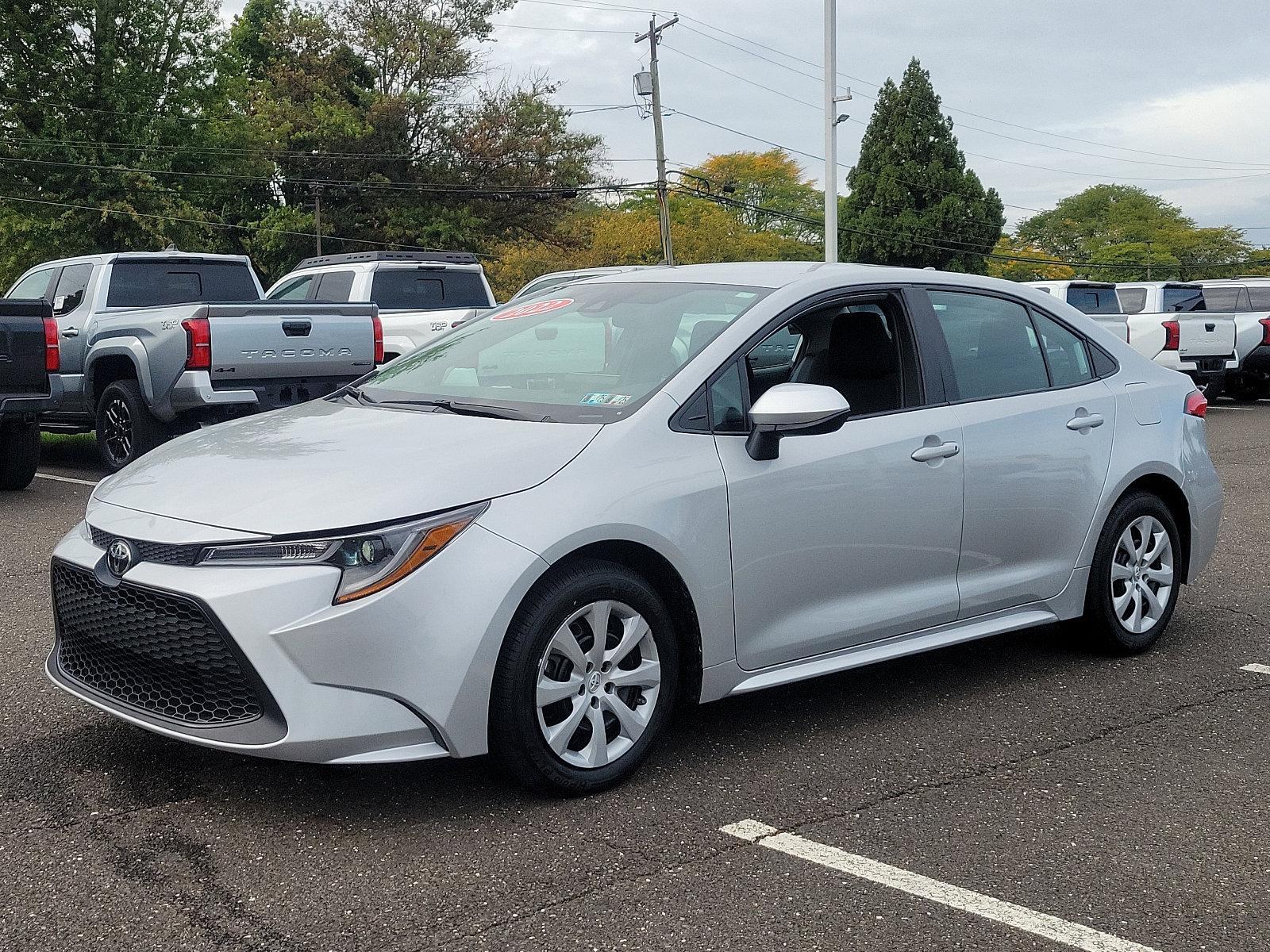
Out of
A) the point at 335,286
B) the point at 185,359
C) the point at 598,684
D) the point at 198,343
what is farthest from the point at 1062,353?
the point at 335,286

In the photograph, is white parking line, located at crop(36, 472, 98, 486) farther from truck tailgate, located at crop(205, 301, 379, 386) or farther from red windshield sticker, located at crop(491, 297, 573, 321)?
red windshield sticker, located at crop(491, 297, 573, 321)

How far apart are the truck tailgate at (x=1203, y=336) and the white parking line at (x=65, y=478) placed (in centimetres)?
1433

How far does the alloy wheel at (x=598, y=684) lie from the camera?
3877 millimetres

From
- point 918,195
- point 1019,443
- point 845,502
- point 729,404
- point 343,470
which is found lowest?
point 845,502

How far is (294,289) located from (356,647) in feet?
42.4

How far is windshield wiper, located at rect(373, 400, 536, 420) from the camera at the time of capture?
14.3 ft

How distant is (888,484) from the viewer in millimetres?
4715

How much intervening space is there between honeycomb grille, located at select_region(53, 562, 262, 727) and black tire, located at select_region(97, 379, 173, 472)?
7305 millimetres

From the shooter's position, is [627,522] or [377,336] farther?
[377,336]

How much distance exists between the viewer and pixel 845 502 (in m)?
4.57

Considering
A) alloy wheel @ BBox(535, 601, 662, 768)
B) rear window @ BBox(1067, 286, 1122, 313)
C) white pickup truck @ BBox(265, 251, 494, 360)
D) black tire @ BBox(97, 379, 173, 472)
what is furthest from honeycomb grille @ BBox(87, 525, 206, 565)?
rear window @ BBox(1067, 286, 1122, 313)

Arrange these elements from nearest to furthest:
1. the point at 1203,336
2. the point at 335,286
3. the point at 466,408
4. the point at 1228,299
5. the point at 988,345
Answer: the point at 466,408 < the point at 988,345 < the point at 335,286 < the point at 1203,336 < the point at 1228,299

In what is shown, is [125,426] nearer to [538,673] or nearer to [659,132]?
[538,673]

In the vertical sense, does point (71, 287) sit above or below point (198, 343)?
above
